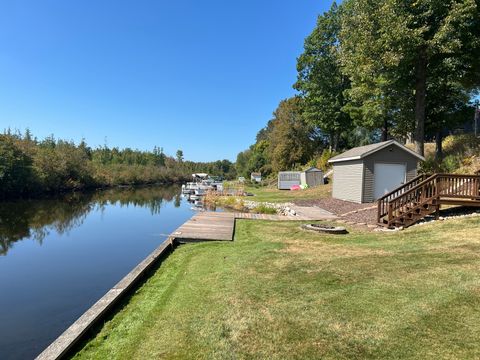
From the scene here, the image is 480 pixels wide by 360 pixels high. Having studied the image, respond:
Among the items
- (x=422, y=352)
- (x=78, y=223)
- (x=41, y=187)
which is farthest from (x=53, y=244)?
(x=41, y=187)

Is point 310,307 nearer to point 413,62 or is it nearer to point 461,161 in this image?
point 461,161

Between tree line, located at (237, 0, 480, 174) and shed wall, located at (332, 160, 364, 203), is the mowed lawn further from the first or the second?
tree line, located at (237, 0, 480, 174)

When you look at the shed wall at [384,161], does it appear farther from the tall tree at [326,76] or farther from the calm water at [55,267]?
the tall tree at [326,76]

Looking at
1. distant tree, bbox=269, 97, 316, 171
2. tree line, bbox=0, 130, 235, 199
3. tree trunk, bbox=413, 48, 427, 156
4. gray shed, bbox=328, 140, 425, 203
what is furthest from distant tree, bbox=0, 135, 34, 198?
tree trunk, bbox=413, 48, 427, 156

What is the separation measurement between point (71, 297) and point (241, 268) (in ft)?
12.9

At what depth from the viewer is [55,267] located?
955cm

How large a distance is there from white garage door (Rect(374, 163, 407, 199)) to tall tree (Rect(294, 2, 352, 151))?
14.1 metres

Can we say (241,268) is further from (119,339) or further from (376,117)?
(376,117)

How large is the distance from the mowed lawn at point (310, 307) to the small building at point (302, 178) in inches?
893

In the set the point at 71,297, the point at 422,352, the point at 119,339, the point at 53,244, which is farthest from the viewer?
the point at 53,244

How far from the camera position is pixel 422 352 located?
312 centimetres

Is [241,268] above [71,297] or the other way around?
above

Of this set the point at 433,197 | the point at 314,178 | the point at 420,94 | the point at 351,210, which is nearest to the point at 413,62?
the point at 420,94

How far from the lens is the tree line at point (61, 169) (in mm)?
29125
